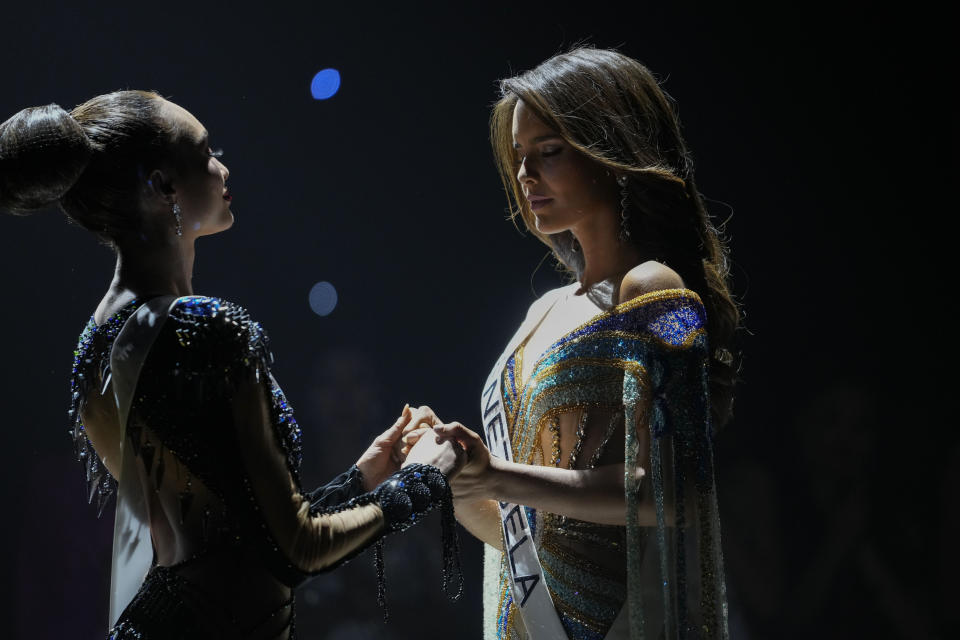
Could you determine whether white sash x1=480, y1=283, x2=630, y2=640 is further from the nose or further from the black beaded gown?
the black beaded gown

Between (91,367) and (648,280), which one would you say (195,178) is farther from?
(648,280)

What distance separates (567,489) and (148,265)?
71cm

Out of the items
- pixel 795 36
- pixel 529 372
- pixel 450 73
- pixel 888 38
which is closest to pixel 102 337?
pixel 529 372

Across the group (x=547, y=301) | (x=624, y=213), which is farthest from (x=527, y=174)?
(x=547, y=301)

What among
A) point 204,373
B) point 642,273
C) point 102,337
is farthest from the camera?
point 642,273

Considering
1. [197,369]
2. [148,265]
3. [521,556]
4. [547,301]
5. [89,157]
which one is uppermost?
[89,157]

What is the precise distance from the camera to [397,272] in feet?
7.71

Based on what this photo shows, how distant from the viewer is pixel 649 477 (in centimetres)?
135

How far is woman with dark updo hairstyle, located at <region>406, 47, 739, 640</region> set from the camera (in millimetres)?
1350

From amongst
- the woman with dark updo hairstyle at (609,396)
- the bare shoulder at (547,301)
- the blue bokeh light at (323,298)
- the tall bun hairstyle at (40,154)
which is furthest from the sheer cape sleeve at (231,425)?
the blue bokeh light at (323,298)

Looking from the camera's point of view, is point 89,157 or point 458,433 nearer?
point 89,157

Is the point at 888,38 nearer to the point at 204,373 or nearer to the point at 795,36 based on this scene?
the point at 795,36

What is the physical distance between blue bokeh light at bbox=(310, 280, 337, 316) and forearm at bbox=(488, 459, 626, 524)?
40.3 inches

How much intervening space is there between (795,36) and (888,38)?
260mm
